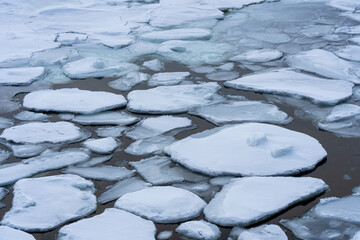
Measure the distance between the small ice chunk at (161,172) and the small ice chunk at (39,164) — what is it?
322 mm

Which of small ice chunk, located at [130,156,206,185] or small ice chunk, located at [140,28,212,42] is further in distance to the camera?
small ice chunk, located at [140,28,212,42]

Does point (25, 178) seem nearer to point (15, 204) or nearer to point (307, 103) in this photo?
point (15, 204)

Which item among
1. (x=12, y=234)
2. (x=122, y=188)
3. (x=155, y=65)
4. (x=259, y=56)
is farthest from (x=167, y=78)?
(x=12, y=234)

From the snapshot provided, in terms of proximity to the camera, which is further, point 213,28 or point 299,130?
point 213,28

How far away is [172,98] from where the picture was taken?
11.0 ft

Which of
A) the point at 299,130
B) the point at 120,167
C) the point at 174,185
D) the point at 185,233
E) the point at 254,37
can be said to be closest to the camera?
the point at 185,233

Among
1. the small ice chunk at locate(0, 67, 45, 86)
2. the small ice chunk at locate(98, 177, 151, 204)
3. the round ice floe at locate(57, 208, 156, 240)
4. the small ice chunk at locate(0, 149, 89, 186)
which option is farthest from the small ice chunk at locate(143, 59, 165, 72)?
the round ice floe at locate(57, 208, 156, 240)

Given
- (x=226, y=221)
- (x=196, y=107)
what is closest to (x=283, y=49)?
(x=196, y=107)

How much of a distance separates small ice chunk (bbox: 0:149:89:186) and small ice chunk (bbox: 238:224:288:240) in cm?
102

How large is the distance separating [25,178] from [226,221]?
1030mm

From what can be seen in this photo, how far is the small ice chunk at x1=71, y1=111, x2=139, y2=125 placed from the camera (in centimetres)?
307

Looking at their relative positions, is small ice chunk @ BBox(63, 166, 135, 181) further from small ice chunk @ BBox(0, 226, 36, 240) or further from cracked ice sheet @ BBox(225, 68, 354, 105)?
cracked ice sheet @ BBox(225, 68, 354, 105)

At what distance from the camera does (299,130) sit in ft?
9.59

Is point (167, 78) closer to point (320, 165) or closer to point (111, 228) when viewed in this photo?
point (320, 165)
